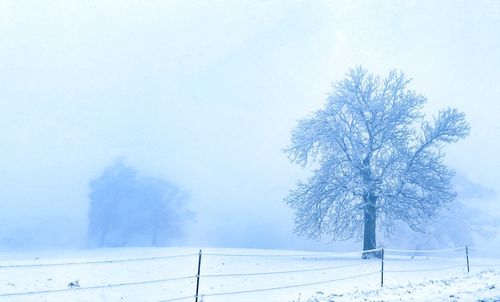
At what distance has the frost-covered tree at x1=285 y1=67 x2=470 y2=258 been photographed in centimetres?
2225

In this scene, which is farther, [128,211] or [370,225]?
[128,211]

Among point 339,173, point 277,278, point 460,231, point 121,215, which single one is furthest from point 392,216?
point 121,215

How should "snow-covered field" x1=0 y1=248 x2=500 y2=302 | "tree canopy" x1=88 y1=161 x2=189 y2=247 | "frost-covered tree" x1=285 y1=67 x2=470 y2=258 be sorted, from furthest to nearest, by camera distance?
"tree canopy" x1=88 y1=161 x2=189 y2=247, "frost-covered tree" x1=285 y1=67 x2=470 y2=258, "snow-covered field" x1=0 y1=248 x2=500 y2=302

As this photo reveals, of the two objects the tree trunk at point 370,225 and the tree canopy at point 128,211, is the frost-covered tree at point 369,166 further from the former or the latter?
the tree canopy at point 128,211

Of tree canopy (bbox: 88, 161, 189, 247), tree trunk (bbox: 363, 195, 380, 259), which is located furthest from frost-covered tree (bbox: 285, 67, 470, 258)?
tree canopy (bbox: 88, 161, 189, 247)

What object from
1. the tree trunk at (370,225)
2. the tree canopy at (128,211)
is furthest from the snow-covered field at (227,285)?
the tree canopy at (128,211)

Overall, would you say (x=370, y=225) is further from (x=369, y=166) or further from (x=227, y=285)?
(x=227, y=285)

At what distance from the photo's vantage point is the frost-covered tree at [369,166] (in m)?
22.2

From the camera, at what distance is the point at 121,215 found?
62.5 m

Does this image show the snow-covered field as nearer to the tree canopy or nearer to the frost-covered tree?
the frost-covered tree

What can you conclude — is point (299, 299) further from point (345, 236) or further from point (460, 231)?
point (460, 231)

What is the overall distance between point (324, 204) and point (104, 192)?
49376mm

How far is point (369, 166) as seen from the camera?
23188 millimetres

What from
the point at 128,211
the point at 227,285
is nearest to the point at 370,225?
the point at 227,285
